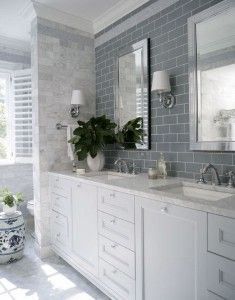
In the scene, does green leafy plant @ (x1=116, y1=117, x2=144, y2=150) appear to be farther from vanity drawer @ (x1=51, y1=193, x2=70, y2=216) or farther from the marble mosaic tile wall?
vanity drawer @ (x1=51, y1=193, x2=70, y2=216)

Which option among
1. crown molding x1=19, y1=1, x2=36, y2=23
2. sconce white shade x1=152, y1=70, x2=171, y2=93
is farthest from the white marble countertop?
crown molding x1=19, y1=1, x2=36, y2=23

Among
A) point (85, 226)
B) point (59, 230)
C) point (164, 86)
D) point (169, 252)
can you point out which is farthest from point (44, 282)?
point (164, 86)

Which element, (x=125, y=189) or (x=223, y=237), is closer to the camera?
(x=223, y=237)

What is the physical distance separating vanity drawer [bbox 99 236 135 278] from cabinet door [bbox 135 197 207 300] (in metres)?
0.07

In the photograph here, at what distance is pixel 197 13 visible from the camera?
2.00 meters

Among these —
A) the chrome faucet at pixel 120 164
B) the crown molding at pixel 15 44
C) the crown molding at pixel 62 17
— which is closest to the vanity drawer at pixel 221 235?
the chrome faucet at pixel 120 164

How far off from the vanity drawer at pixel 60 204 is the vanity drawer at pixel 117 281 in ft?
2.23

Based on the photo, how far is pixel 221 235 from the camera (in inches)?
47.1

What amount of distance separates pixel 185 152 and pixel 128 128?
675 mm

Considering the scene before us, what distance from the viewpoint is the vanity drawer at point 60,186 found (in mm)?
2498

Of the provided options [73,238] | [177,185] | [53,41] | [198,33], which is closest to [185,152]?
[177,185]

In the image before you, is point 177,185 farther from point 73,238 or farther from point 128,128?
point 73,238

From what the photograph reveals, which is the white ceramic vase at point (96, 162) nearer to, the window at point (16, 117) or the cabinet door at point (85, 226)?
the cabinet door at point (85, 226)

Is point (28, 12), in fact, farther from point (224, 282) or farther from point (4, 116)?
point (224, 282)
